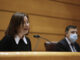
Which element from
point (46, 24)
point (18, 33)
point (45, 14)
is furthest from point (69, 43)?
point (18, 33)

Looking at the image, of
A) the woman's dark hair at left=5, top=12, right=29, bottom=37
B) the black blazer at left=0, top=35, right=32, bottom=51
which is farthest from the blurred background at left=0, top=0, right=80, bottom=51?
the black blazer at left=0, top=35, right=32, bottom=51

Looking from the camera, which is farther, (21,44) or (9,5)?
(9,5)

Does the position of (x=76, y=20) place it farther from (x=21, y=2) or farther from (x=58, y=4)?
(x=21, y=2)

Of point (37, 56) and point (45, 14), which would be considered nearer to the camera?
point (37, 56)

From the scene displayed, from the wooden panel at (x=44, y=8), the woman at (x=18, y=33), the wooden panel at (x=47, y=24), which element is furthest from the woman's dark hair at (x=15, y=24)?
the wooden panel at (x=47, y=24)

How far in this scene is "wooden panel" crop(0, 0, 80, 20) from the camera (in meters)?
3.26

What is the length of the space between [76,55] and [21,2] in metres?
2.80

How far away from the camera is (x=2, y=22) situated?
3086mm

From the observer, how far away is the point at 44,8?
3713 millimetres

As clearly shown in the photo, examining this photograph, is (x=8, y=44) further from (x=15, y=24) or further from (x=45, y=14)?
(x=45, y=14)

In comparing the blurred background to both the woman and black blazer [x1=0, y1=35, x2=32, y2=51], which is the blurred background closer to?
the woman

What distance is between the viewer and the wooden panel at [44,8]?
3256 millimetres

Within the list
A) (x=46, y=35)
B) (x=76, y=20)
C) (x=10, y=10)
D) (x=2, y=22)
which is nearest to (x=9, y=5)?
(x=10, y=10)

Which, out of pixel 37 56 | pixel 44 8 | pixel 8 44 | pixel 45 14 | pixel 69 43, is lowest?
pixel 69 43
